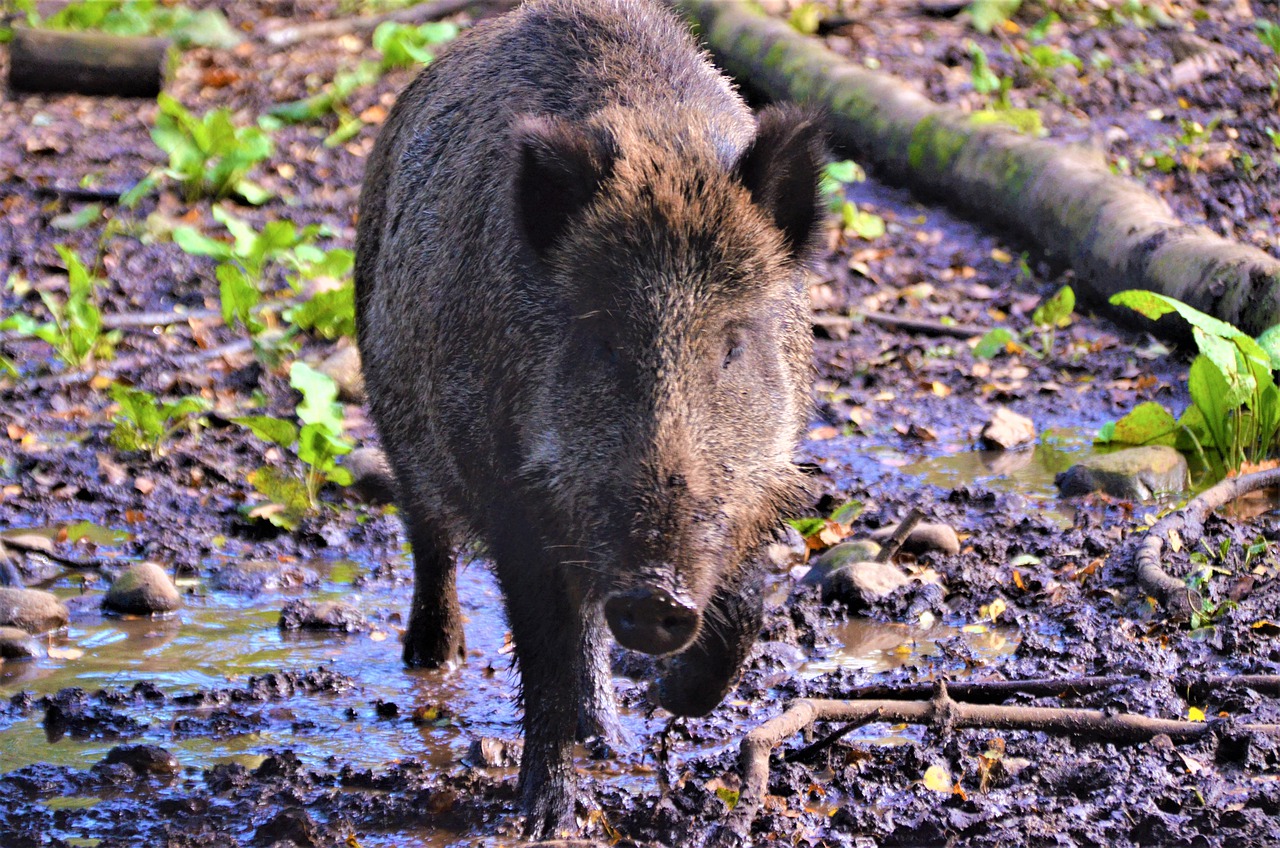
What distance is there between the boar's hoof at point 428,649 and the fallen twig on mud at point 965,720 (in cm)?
139

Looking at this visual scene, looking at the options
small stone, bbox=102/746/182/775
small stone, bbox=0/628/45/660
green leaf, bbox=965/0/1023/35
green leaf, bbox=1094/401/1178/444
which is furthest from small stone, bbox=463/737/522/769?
green leaf, bbox=965/0/1023/35

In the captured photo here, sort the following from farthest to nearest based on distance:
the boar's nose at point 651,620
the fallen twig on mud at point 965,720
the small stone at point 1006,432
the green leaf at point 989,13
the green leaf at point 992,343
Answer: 1. the green leaf at point 989,13
2. the green leaf at point 992,343
3. the small stone at point 1006,432
4. the fallen twig on mud at point 965,720
5. the boar's nose at point 651,620

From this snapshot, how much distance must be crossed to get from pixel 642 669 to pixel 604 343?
1585 mm

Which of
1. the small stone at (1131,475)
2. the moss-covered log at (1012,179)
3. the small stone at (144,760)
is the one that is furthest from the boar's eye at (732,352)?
the moss-covered log at (1012,179)

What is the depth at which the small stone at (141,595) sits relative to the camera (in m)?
4.98

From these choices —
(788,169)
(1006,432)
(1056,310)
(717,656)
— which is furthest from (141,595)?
(1056,310)

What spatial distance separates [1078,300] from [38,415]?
17.9ft

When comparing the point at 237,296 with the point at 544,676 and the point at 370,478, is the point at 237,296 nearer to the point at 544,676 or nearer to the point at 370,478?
the point at 370,478

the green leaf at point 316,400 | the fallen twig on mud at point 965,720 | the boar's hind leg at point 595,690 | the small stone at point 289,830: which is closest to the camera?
the small stone at point 289,830

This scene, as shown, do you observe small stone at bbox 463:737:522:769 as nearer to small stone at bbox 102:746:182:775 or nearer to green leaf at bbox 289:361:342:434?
small stone at bbox 102:746:182:775

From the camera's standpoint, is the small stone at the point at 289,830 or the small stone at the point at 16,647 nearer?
the small stone at the point at 289,830

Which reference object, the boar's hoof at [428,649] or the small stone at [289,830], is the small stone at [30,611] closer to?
the boar's hoof at [428,649]

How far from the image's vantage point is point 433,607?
4754mm

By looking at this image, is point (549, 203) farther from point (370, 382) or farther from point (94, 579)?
point (94, 579)
